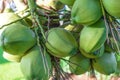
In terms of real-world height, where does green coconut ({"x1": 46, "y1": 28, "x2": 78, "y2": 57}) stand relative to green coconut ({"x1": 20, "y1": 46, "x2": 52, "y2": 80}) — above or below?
above

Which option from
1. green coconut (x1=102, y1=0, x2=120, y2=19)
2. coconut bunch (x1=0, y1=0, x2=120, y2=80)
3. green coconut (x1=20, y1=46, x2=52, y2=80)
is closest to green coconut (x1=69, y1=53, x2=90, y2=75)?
coconut bunch (x1=0, y1=0, x2=120, y2=80)

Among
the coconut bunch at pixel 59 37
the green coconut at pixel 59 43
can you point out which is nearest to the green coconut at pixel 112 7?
the coconut bunch at pixel 59 37

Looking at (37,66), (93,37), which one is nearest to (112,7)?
(93,37)

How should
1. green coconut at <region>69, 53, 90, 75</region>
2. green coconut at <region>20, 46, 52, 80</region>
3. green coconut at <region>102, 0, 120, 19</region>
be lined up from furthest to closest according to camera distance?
green coconut at <region>69, 53, 90, 75</region>, green coconut at <region>20, 46, 52, 80</region>, green coconut at <region>102, 0, 120, 19</region>

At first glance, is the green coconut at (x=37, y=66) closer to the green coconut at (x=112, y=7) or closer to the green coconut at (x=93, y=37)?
the green coconut at (x=93, y=37)

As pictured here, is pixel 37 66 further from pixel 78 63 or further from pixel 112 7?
pixel 112 7

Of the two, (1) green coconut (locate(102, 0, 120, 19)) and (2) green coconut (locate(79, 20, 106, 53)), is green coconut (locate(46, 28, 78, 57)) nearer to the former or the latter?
(2) green coconut (locate(79, 20, 106, 53))

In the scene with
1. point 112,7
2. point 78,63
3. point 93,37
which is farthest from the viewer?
point 78,63

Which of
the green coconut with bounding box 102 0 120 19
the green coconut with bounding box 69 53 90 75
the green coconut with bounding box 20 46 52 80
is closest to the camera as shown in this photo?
the green coconut with bounding box 102 0 120 19

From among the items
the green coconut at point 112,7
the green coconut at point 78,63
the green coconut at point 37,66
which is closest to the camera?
the green coconut at point 112,7

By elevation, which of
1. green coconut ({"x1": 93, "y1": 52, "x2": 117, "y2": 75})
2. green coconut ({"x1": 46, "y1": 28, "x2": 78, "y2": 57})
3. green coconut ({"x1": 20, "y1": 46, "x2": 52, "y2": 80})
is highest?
green coconut ({"x1": 46, "y1": 28, "x2": 78, "y2": 57})

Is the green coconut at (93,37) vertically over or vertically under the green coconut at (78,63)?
over

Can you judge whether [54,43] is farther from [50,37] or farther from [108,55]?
[108,55]
